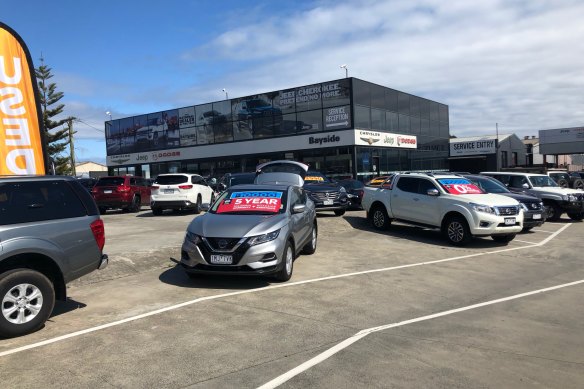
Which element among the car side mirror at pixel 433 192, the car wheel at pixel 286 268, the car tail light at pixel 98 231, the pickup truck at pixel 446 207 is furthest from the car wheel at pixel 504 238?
the car tail light at pixel 98 231

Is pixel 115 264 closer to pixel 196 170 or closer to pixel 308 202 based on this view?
pixel 308 202

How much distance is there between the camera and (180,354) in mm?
4945

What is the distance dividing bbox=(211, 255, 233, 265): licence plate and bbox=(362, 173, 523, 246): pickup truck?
713 centimetres

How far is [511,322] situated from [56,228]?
578 centimetres

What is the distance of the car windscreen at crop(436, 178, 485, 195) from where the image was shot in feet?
42.9

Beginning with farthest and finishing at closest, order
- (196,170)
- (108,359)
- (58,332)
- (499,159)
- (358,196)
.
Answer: (499,159) < (196,170) < (358,196) < (58,332) < (108,359)

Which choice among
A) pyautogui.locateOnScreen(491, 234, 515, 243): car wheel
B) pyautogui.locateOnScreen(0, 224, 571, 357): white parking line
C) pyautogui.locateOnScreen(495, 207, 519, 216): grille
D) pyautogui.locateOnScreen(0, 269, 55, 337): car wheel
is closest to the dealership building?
pyautogui.locateOnScreen(491, 234, 515, 243): car wheel

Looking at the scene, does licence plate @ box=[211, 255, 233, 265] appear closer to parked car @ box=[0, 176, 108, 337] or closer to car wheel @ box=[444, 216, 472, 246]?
parked car @ box=[0, 176, 108, 337]

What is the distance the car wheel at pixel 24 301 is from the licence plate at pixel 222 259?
2.47 m

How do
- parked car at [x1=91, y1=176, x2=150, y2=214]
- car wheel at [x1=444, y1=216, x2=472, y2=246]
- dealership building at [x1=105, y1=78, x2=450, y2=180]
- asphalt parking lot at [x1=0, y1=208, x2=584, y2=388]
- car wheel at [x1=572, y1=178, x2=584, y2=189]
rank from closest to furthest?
asphalt parking lot at [x1=0, y1=208, x2=584, y2=388] → car wheel at [x1=444, y1=216, x2=472, y2=246] → parked car at [x1=91, y1=176, x2=150, y2=214] → car wheel at [x1=572, y1=178, x2=584, y2=189] → dealership building at [x1=105, y1=78, x2=450, y2=180]

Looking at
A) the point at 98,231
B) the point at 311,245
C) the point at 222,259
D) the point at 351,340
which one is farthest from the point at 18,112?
the point at 351,340

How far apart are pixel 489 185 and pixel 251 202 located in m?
9.93

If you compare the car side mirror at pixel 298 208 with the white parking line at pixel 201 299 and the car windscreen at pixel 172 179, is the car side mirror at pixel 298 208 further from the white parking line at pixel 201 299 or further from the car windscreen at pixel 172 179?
the car windscreen at pixel 172 179

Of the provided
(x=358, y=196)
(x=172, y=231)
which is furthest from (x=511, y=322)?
(x=358, y=196)
